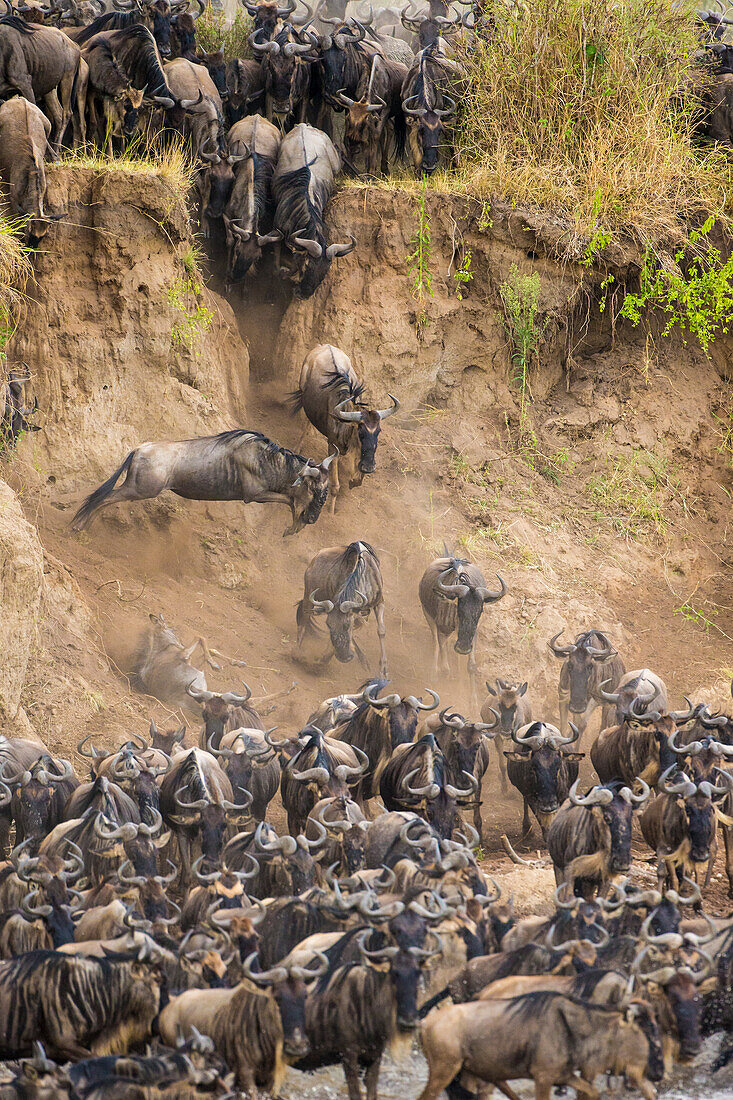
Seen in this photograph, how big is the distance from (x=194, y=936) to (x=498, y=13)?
1193 centimetres

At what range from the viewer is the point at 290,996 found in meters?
5.65

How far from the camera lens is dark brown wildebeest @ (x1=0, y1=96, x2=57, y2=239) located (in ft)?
38.3

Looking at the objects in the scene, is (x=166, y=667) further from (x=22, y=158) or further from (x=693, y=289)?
(x=693, y=289)

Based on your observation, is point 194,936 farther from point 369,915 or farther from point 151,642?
point 151,642

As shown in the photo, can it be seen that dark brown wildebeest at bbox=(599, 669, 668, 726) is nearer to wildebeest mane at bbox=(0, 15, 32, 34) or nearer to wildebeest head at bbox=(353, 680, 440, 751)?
wildebeest head at bbox=(353, 680, 440, 751)

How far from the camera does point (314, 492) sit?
12.1 meters

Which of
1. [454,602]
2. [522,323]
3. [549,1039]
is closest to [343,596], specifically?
[454,602]

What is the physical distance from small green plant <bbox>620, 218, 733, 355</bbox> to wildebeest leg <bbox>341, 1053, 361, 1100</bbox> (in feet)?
32.0

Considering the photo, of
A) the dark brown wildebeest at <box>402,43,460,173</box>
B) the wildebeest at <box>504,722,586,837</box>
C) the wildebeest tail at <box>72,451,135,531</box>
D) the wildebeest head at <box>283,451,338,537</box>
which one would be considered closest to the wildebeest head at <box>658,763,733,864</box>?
the wildebeest at <box>504,722,586,837</box>

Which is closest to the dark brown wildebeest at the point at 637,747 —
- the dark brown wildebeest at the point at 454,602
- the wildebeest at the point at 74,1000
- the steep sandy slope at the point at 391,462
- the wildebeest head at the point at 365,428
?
the steep sandy slope at the point at 391,462

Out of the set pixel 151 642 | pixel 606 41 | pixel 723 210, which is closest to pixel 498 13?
pixel 606 41

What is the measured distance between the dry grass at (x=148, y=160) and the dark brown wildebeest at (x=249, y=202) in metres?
0.52

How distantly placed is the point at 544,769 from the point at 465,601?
2698mm

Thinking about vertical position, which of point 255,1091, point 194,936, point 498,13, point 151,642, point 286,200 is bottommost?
point 151,642
